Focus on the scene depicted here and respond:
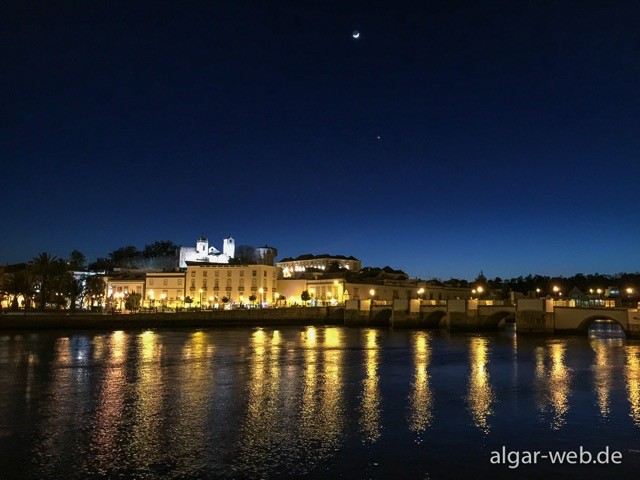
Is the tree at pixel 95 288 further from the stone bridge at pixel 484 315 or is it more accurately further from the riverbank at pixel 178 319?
the stone bridge at pixel 484 315

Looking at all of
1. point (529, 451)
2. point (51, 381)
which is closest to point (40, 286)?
point (51, 381)

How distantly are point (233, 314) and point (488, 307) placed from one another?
3458 cm

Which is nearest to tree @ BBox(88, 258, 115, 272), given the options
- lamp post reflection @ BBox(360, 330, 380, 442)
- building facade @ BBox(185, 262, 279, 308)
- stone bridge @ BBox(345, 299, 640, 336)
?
building facade @ BBox(185, 262, 279, 308)

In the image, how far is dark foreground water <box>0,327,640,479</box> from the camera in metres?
13.6

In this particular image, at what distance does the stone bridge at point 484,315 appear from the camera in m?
53.4

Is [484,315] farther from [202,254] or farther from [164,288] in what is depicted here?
[202,254]

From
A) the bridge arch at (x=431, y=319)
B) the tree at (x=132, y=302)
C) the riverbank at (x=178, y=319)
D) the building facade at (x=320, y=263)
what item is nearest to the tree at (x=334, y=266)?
the building facade at (x=320, y=263)

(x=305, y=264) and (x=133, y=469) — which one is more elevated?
(x=305, y=264)

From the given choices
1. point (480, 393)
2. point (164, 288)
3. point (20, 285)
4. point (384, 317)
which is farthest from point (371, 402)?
point (164, 288)

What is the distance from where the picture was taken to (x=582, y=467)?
44.4ft

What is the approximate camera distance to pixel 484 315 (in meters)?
65.6

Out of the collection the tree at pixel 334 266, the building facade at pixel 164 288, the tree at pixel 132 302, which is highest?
the tree at pixel 334 266

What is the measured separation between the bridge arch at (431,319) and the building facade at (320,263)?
60.1 meters

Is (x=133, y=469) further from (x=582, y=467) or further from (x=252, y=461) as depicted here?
(x=582, y=467)
